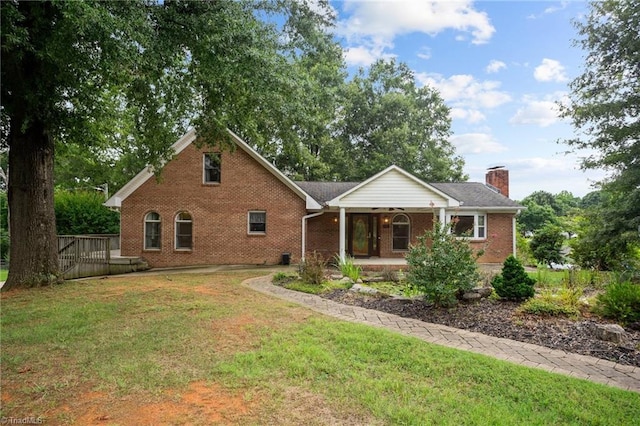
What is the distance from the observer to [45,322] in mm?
5832

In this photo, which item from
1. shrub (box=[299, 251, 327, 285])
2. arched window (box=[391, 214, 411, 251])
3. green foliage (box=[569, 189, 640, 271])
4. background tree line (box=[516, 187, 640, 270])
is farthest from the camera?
arched window (box=[391, 214, 411, 251])

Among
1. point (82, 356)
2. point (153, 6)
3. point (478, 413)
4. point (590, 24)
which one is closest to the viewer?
point (478, 413)

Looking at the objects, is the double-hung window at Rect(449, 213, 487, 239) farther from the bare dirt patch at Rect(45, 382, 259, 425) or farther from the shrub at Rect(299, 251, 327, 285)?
the bare dirt patch at Rect(45, 382, 259, 425)

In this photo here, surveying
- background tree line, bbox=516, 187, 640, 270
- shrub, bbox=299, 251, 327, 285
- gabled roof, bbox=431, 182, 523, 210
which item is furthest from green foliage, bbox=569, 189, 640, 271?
shrub, bbox=299, 251, 327, 285

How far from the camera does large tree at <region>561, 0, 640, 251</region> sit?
505 inches

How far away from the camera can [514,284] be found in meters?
7.16

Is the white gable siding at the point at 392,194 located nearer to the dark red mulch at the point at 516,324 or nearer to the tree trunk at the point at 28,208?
the dark red mulch at the point at 516,324

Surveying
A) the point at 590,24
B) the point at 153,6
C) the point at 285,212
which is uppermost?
the point at 590,24

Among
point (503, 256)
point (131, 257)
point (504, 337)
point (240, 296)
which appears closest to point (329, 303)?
point (240, 296)

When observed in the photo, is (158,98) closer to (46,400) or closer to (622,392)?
(46,400)

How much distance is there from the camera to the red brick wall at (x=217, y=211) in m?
15.0

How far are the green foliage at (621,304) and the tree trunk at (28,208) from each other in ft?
39.8

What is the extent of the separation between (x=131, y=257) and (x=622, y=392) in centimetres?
1534

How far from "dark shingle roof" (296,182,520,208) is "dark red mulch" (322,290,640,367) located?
9.28 m
